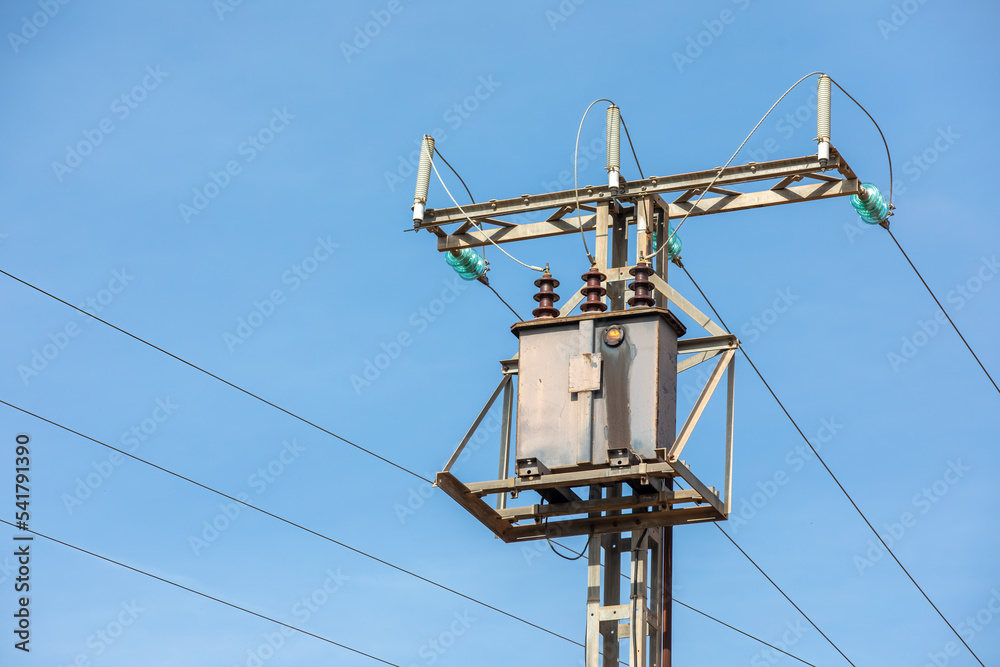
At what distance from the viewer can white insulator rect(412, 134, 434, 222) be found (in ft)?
67.3

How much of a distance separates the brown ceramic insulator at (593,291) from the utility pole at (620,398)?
2cm

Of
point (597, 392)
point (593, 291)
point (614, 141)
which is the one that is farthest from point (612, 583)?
point (614, 141)

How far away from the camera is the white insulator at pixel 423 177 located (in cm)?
2050

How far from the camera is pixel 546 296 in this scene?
19406mm

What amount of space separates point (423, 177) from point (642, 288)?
130 inches

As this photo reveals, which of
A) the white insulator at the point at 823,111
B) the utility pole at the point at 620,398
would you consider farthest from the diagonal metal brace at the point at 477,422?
the white insulator at the point at 823,111

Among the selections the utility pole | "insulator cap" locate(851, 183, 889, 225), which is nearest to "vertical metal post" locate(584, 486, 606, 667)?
the utility pole

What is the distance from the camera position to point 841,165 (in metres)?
19.2

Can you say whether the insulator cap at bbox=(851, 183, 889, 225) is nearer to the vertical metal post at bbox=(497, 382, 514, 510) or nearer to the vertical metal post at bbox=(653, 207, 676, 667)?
the vertical metal post at bbox=(653, 207, 676, 667)

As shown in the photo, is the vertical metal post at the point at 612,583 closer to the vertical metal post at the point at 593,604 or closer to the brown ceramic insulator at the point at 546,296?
the vertical metal post at the point at 593,604

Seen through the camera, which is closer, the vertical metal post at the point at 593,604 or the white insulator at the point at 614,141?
the vertical metal post at the point at 593,604

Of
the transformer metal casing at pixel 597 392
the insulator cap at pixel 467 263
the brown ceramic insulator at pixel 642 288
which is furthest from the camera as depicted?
the insulator cap at pixel 467 263

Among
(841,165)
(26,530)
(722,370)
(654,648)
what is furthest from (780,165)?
(26,530)

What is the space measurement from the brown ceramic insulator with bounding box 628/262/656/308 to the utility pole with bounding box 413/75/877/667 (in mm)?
22
